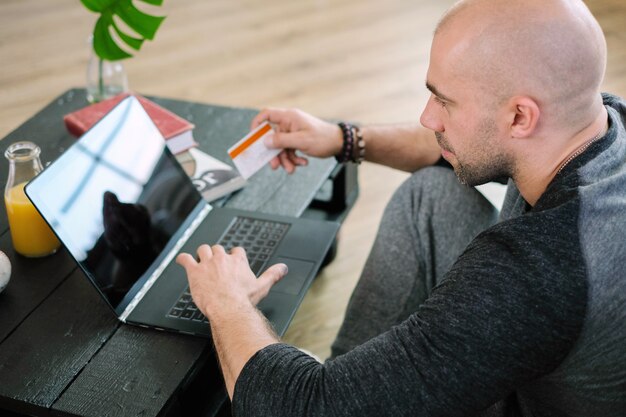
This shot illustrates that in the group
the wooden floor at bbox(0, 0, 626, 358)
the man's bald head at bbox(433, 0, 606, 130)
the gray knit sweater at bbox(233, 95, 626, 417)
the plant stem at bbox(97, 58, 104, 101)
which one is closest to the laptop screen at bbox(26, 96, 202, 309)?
the gray knit sweater at bbox(233, 95, 626, 417)

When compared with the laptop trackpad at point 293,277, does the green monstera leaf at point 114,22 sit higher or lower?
higher

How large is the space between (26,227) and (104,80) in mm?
699

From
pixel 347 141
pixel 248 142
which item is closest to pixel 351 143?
pixel 347 141

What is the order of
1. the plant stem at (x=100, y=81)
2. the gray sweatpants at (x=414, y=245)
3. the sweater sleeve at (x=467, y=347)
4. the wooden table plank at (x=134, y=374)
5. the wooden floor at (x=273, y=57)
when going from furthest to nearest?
the wooden floor at (x=273, y=57), the plant stem at (x=100, y=81), the gray sweatpants at (x=414, y=245), the wooden table plank at (x=134, y=374), the sweater sleeve at (x=467, y=347)

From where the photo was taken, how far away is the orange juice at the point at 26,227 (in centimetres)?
134

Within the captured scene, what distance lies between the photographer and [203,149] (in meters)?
1.77

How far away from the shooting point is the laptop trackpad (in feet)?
4.40

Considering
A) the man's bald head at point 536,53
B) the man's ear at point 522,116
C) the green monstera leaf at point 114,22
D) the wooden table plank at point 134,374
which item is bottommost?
the wooden table plank at point 134,374

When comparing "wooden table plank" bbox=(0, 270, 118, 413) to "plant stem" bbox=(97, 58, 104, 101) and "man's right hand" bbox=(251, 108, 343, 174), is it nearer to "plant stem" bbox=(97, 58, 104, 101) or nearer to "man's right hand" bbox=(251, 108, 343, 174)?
"man's right hand" bbox=(251, 108, 343, 174)

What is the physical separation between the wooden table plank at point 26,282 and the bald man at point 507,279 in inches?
10.3

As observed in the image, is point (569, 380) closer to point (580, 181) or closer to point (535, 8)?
point (580, 181)

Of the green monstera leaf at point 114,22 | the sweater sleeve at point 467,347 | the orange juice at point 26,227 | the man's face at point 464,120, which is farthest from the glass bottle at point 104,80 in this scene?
the sweater sleeve at point 467,347

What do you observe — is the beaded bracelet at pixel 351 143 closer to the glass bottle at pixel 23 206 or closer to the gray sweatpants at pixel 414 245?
the gray sweatpants at pixel 414 245

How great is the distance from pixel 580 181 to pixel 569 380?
27cm
